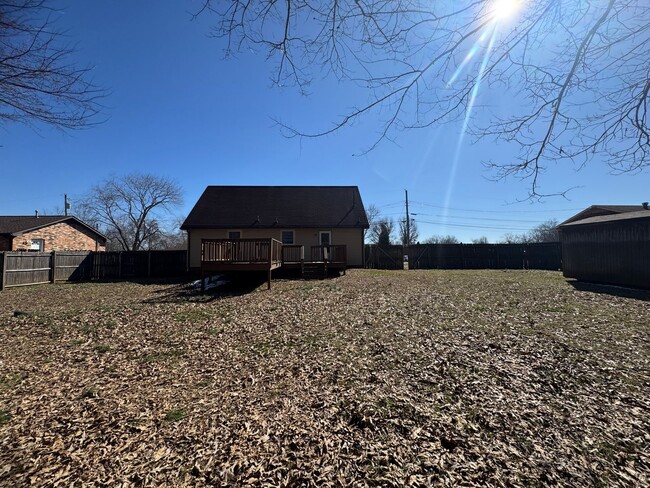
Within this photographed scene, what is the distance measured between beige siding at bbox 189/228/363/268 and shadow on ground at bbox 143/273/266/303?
4.81 m

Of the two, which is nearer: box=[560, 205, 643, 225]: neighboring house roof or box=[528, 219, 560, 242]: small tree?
box=[560, 205, 643, 225]: neighboring house roof

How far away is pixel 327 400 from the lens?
337cm

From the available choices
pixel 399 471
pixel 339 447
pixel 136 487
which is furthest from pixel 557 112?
pixel 136 487

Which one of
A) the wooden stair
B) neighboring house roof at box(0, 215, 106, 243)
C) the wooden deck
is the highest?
neighboring house roof at box(0, 215, 106, 243)

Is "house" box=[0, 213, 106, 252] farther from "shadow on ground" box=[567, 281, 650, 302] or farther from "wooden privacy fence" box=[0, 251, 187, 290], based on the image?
"shadow on ground" box=[567, 281, 650, 302]

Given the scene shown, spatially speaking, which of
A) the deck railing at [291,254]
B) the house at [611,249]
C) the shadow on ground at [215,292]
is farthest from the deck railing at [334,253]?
the house at [611,249]

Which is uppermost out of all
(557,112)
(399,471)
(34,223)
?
(34,223)

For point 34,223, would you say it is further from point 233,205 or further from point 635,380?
point 635,380

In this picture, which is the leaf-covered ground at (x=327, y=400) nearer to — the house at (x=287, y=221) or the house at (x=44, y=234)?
the house at (x=287, y=221)

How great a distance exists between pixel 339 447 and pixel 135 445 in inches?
68.4

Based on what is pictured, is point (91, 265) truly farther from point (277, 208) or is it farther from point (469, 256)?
point (469, 256)

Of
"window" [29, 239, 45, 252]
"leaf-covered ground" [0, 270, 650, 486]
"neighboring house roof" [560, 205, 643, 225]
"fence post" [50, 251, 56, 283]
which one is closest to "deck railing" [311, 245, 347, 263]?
"leaf-covered ground" [0, 270, 650, 486]

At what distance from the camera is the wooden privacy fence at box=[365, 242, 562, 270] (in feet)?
76.6

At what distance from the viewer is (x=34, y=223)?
2212cm
